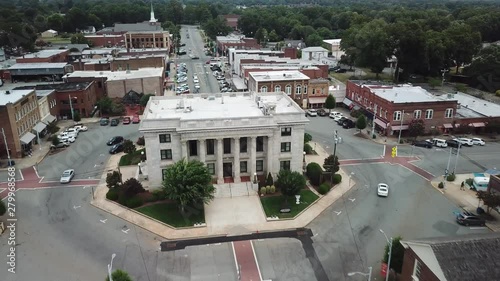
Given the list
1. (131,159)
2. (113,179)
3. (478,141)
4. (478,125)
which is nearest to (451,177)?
(478,141)

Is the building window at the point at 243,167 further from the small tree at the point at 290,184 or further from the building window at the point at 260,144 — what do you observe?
the small tree at the point at 290,184

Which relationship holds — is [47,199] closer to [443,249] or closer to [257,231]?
[257,231]

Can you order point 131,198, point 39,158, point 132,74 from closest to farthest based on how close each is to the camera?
point 131,198 → point 39,158 → point 132,74

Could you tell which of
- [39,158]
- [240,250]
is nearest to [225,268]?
[240,250]

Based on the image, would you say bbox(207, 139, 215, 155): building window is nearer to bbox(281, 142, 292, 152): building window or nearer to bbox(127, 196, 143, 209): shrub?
bbox(281, 142, 292, 152): building window

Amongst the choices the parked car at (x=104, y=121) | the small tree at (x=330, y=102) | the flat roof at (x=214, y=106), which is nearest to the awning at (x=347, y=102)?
the small tree at (x=330, y=102)
